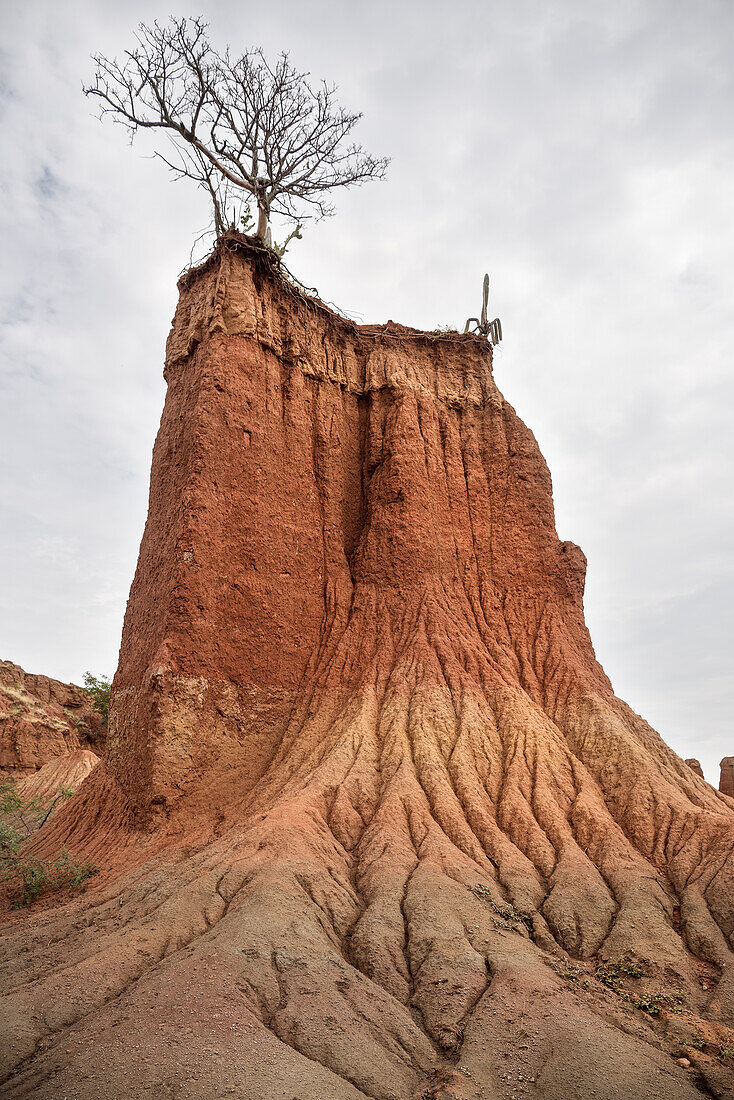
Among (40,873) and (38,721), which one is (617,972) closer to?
(40,873)

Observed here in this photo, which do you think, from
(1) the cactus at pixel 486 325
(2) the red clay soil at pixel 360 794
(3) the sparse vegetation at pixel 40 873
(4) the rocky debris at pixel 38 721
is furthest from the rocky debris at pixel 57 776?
(1) the cactus at pixel 486 325

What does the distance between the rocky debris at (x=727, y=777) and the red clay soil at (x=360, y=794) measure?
13959 millimetres

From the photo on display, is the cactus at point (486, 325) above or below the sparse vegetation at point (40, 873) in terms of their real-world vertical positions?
above

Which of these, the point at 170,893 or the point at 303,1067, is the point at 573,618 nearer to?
the point at 170,893

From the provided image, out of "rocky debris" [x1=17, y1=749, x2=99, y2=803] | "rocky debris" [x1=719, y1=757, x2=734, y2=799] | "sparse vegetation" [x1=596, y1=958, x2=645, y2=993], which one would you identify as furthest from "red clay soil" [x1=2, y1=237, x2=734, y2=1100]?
"rocky debris" [x1=719, y1=757, x2=734, y2=799]

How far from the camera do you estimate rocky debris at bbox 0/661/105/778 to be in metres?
29.9

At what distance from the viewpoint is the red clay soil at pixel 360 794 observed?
8375 mm

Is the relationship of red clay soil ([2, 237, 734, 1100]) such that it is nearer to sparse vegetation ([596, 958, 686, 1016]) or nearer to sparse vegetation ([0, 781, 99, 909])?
sparse vegetation ([596, 958, 686, 1016])

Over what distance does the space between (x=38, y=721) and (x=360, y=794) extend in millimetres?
22827

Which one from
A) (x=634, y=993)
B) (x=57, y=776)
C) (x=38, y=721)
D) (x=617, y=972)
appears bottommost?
(x=634, y=993)

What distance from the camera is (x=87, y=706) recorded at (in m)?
36.5

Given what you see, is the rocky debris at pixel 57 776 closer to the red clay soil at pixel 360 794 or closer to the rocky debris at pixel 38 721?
the rocky debris at pixel 38 721

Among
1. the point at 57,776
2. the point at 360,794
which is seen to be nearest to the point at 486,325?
the point at 360,794

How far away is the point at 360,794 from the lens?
13.9m
